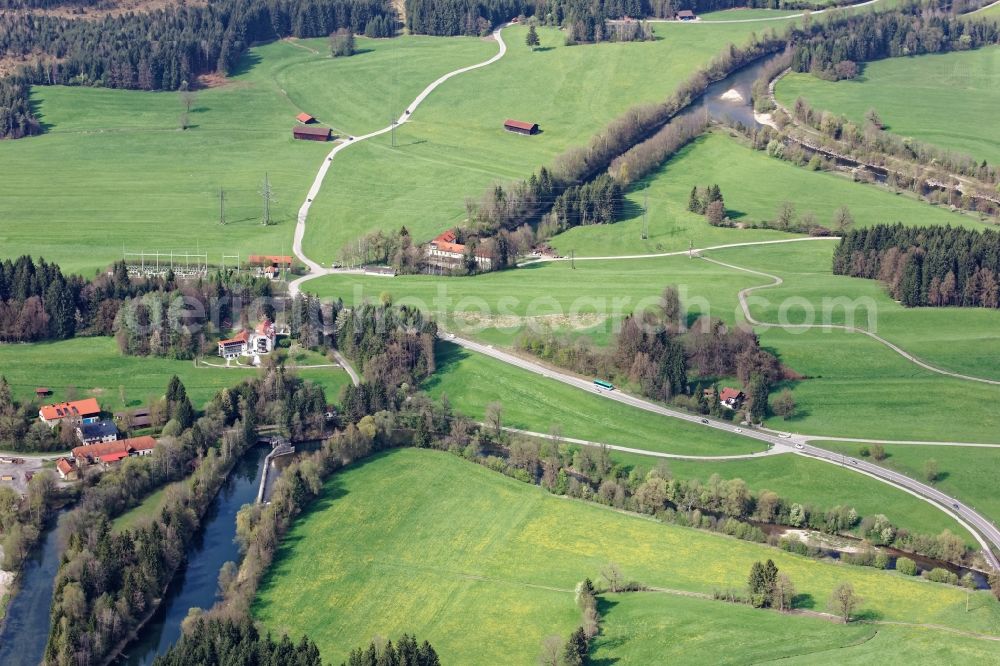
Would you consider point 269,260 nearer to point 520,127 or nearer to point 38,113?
point 520,127

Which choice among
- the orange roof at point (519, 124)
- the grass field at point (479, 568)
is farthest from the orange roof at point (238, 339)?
the orange roof at point (519, 124)

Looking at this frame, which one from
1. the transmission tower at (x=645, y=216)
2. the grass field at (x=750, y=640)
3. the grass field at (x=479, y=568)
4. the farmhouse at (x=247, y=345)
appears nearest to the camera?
the grass field at (x=750, y=640)

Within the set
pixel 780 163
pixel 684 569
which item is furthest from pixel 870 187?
pixel 684 569

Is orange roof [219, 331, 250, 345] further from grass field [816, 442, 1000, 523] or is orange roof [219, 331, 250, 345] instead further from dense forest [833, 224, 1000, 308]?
dense forest [833, 224, 1000, 308]

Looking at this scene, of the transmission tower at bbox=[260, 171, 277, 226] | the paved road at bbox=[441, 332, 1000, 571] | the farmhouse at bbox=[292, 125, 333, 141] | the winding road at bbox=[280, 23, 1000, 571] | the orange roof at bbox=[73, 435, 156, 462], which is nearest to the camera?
the paved road at bbox=[441, 332, 1000, 571]

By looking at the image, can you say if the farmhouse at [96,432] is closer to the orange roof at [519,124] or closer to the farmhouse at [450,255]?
the farmhouse at [450,255]

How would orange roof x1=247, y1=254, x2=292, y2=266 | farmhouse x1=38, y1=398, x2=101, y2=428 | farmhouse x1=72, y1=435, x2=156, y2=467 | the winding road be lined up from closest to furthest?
the winding road → farmhouse x1=72, y1=435, x2=156, y2=467 → farmhouse x1=38, y1=398, x2=101, y2=428 → orange roof x1=247, y1=254, x2=292, y2=266

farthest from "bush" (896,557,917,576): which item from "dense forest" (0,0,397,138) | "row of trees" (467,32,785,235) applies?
"dense forest" (0,0,397,138)

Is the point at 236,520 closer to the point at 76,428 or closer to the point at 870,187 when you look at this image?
the point at 76,428
